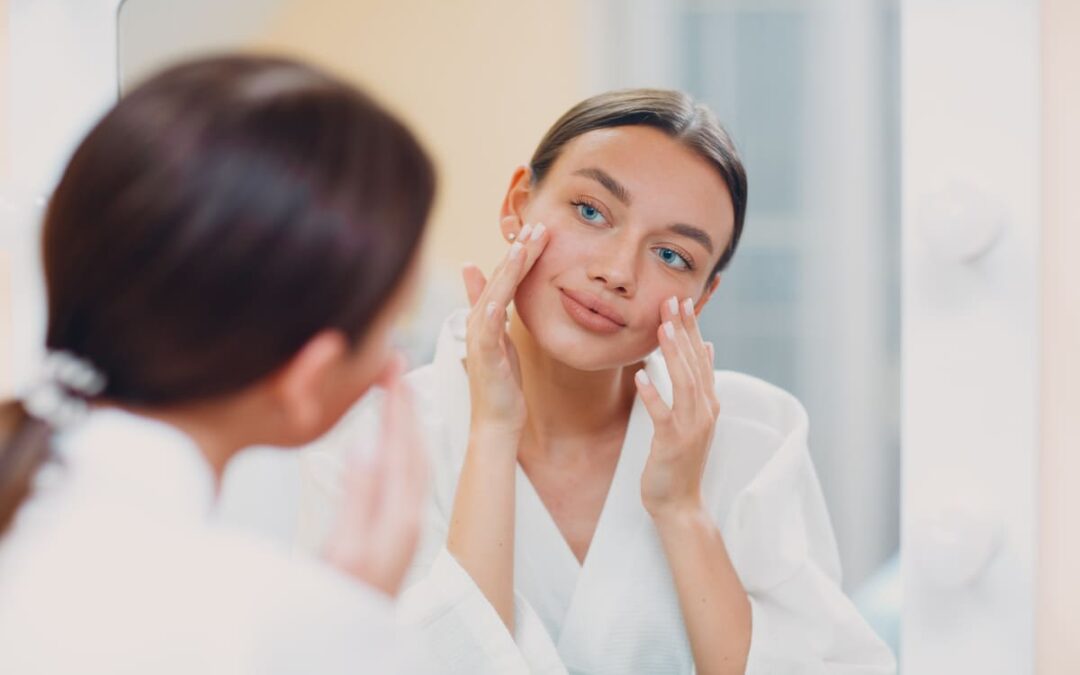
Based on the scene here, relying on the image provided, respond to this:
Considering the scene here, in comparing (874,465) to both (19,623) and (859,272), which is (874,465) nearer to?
(859,272)

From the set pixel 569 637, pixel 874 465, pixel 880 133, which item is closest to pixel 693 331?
pixel 569 637

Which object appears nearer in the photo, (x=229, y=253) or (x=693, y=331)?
(x=229, y=253)

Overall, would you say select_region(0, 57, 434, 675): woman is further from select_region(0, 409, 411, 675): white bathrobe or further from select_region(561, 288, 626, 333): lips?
select_region(561, 288, 626, 333): lips

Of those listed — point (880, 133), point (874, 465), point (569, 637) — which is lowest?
point (874, 465)

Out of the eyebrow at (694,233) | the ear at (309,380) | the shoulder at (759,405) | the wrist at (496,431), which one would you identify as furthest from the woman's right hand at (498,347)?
the ear at (309,380)

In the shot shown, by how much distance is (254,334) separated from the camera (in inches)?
20.0

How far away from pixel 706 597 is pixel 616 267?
0.27 m

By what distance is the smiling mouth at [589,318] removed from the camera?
2.82 feet

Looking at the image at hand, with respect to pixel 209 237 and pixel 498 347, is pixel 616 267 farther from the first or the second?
pixel 209 237

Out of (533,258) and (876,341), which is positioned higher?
(533,258)

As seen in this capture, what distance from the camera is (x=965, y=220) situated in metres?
0.81

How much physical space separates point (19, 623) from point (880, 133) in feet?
5.28

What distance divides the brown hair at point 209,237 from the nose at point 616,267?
0.34m

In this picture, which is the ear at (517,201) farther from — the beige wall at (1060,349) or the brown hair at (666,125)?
the beige wall at (1060,349)
